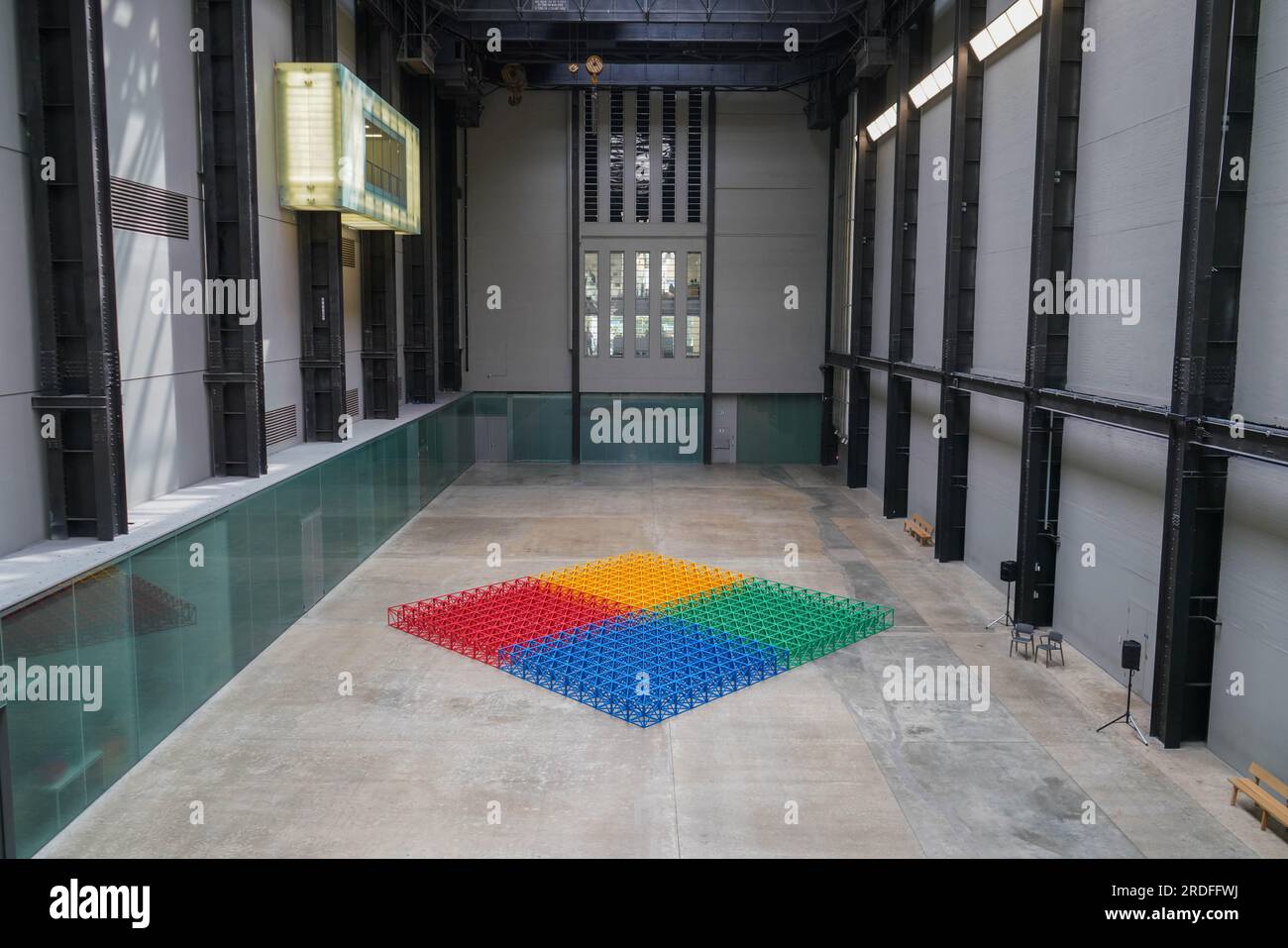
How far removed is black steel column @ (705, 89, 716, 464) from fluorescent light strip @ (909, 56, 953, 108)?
36.1 feet

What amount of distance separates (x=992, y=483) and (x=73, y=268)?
54.0 feet

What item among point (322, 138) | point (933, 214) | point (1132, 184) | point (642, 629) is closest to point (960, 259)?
point (933, 214)

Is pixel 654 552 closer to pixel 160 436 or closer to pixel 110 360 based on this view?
pixel 160 436

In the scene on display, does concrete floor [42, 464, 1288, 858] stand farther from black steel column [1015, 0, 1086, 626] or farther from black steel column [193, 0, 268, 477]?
black steel column [193, 0, 268, 477]

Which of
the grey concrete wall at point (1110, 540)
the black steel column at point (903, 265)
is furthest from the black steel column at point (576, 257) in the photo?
the grey concrete wall at point (1110, 540)

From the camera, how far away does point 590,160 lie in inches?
1439

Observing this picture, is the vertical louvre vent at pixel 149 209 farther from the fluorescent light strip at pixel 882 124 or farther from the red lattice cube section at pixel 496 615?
the fluorescent light strip at pixel 882 124

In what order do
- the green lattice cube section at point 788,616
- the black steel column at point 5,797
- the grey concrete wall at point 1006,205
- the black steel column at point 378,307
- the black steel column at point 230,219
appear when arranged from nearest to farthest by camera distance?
1. the black steel column at point 5,797
2. the green lattice cube section at point 788,616
3. the black steel column at point 230,219
4. the grey concrete wall at point 1006,205
5. the black steel column at point 378,307

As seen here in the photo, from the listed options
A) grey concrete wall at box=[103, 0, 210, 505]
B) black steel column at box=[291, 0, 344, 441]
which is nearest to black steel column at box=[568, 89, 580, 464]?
black steel column at box=[291, 0, 344, 441]

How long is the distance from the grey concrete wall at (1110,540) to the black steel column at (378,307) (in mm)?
17260

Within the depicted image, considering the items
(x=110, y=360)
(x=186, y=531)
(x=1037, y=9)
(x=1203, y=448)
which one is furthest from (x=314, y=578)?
(x=1037, y=9)

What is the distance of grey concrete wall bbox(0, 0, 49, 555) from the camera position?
39.6 feet

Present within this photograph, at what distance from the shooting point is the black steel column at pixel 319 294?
22203 mm

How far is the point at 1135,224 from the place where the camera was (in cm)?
1511
